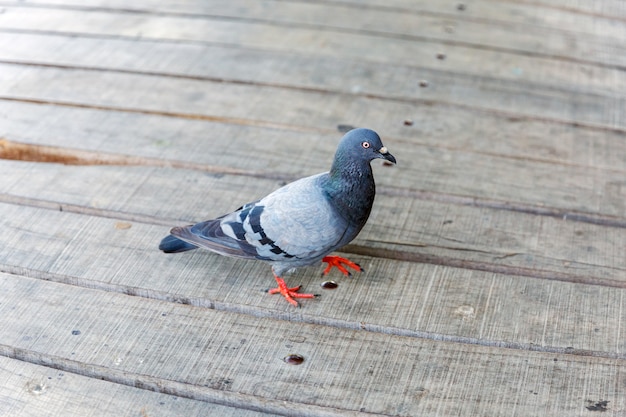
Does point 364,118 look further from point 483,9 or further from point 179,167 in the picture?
point 483,9

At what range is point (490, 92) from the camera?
2975mm

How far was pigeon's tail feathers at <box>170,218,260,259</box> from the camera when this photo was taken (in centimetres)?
199

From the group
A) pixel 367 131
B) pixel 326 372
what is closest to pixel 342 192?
pixel 367 131

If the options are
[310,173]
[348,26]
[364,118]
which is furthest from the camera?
[348,26]

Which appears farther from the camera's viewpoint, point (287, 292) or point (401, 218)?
point (401, 218)

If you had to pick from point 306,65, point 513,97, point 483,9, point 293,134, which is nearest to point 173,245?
point 293,134

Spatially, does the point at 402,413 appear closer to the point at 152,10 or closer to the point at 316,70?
the point at 316,70

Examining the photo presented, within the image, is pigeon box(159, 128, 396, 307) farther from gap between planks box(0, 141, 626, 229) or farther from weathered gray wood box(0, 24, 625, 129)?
weathered gray wood box(0, 24, 625, 129)

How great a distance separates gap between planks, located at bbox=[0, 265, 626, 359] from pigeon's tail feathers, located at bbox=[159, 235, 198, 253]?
6.1 inches

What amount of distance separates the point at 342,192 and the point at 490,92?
1.24 m

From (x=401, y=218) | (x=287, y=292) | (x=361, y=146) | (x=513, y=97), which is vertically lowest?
(x=513, y=97)

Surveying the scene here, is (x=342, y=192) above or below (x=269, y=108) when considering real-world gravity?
above

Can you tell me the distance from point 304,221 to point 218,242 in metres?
0.24

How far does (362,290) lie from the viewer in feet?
6.51
